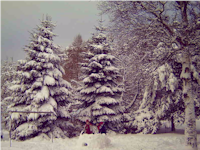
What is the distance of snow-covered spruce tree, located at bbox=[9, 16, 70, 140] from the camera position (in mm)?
13539

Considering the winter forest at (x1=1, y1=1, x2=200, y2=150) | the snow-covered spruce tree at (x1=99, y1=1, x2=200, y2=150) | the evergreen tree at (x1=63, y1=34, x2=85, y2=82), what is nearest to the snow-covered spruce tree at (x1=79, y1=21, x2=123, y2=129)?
the winter forest at (x1=1, y1=1, x2=200, y2=150)

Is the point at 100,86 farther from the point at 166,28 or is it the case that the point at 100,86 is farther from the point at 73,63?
the point at 73,63

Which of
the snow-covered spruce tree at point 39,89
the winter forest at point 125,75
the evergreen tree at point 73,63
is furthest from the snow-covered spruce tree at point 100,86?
the evergreen tree at point 73,63

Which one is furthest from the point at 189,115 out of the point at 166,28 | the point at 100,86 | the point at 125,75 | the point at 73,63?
the point at 73,63

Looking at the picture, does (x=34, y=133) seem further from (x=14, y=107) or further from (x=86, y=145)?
(x=86, y=145)

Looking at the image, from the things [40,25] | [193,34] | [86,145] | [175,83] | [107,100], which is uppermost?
[40,25]

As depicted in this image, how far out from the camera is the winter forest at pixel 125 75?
9.27 meters

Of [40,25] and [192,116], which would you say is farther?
[40,25]

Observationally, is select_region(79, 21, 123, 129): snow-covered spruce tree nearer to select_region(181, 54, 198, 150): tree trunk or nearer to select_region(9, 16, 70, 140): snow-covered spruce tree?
select_region(9, 16, 70, 140): snow-covered spruce tree

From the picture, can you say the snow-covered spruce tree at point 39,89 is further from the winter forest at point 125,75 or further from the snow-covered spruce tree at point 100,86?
the snow-covered spruce tree at point 100,86

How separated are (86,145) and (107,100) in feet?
18.8

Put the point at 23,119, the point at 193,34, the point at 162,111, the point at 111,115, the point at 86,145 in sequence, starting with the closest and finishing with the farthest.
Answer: the point at 193,34 < the point at 86,145 < the point at 23,119 < the point at 162,111 < the point at 111,115

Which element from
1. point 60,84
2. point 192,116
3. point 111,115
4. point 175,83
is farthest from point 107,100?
point 192,116

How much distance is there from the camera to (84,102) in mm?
17125
